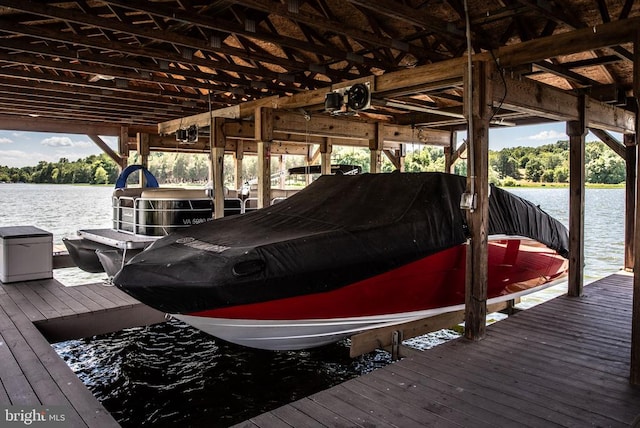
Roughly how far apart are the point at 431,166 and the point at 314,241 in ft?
56.7

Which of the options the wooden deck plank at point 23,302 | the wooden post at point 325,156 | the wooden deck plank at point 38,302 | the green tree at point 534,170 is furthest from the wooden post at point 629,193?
the green tree at point 534,170

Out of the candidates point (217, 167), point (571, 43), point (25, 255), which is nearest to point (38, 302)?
point (25, 255)

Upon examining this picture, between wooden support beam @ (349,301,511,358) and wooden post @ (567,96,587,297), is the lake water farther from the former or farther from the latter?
wooden post @ (567,96,587,297)

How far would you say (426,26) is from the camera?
4.32 metres

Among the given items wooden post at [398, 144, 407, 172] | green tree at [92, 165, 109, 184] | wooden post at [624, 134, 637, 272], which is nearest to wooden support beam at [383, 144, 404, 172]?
wooden post at [398, 144, 407, 172]

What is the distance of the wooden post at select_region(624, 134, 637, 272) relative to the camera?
704cm

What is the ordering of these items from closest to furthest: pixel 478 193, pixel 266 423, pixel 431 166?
pixel 266 423, pixel 478 193, pixel 431 166

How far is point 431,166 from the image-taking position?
792 inches

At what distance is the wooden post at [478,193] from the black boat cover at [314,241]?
213mm

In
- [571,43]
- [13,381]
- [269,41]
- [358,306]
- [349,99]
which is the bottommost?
[13,381]

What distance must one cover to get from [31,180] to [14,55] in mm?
35851

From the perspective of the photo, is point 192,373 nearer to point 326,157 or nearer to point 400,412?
point 400,412

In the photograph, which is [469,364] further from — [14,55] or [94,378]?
[14,55]

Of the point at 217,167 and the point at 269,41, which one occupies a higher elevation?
the point at 269,41
